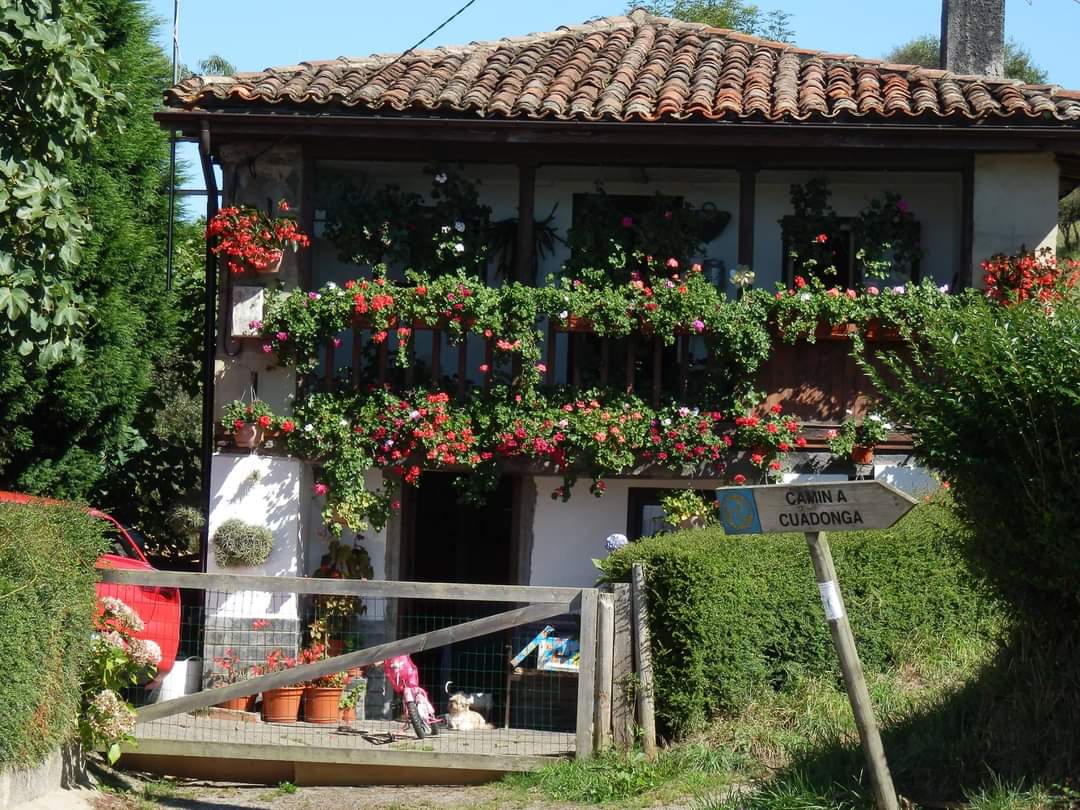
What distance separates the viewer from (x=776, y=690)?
8.62 metres

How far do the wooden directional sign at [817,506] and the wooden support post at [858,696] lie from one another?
0.68 feet

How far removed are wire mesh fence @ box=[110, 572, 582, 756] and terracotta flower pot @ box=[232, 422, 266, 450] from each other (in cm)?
133

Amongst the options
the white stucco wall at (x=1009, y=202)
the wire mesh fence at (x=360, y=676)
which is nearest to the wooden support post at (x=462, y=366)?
the wire mesh fence at (x=360, y=676)

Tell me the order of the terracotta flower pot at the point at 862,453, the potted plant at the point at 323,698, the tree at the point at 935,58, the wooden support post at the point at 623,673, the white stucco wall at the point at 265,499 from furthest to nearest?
the tree at the point at 935,58 < the white stucco wall at the point at 265,499 < the terracotta flower pot at the point at 862,453 < the potted plant at the point at 323,698 < the wooden support post at the point at 623,673

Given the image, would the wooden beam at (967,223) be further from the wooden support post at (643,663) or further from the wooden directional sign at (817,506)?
the wooden directional sign at (817,506)

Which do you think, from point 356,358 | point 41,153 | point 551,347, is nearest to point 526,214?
point 551,347

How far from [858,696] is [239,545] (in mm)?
6899

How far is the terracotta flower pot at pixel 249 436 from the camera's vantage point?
1145cm

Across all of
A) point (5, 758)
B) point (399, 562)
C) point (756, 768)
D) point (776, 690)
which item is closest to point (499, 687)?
point (399, 562)

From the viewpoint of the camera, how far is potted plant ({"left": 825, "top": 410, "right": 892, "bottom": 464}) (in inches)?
443

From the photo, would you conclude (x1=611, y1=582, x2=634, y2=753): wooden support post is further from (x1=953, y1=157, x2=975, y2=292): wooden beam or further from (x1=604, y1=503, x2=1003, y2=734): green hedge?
(x1=953, y1=157, x2=975, y2=292): wooden beam

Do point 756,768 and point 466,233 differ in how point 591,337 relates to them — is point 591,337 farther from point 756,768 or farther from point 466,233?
point 756,768

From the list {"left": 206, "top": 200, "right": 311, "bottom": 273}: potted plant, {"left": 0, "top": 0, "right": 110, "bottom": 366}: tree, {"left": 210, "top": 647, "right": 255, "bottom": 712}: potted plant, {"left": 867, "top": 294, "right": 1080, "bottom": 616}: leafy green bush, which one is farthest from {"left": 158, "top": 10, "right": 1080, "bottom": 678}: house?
{"left": 867, "top": 294, "right": 1080, "bottom": 616}: leafy green bush

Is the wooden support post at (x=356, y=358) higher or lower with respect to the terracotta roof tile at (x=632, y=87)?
lower
